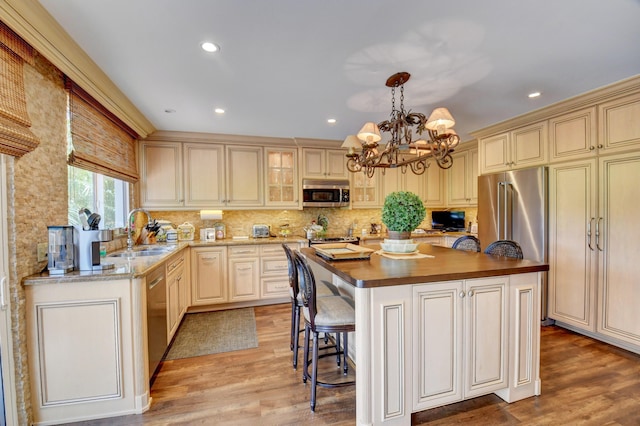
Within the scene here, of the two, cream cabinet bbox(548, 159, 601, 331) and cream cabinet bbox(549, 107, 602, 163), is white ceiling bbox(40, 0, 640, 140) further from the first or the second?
cream cabinet bbox(548, 159, 601, 331)

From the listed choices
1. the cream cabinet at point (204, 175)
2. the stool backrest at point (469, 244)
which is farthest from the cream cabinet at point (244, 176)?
the stool backrest at point (469, 244)

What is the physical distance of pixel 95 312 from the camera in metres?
1.81

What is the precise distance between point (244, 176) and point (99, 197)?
180 cm

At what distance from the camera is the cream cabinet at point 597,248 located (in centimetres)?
259

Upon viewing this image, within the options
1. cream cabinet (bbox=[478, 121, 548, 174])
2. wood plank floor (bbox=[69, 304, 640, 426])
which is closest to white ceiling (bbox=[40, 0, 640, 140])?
cream cabinet (bbox=[478, 121, 548, 174])

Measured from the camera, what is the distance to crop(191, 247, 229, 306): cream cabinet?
12.1ft

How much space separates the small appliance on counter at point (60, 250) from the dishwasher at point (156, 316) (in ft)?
1.61

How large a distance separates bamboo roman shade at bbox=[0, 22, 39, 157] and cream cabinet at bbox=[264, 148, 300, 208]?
2.80 m

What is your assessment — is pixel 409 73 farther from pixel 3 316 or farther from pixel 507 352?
pixel 3 316

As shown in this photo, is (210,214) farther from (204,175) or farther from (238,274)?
(238,274)

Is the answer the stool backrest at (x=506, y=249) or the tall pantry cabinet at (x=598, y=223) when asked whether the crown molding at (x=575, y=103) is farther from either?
the stool backrest at (x=506, y=249)

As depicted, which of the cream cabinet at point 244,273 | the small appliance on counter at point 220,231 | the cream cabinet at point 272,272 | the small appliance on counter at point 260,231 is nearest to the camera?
the cream cabinet at point 244,273

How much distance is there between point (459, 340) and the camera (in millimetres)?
1732

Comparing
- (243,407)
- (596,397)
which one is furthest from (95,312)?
(596,397)
